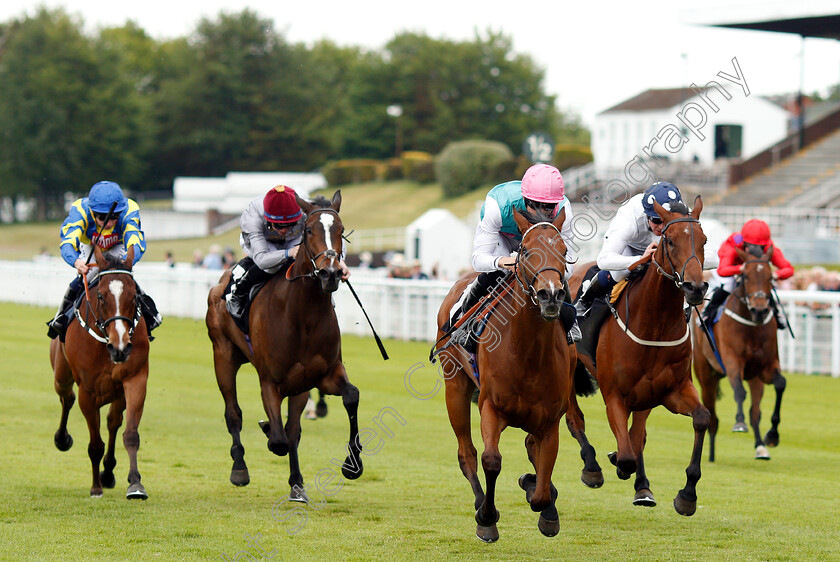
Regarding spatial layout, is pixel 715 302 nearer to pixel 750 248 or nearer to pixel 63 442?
pixel 750 248

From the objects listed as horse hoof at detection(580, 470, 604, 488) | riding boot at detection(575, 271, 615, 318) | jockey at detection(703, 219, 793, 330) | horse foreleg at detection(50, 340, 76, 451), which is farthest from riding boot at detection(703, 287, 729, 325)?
horse foreleg at detection(50, 340, 76, 451)

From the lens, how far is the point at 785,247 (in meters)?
21.3

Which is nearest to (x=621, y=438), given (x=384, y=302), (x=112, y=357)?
(x=112, y=357)

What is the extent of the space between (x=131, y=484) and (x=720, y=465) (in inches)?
188

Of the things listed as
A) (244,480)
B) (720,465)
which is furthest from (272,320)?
(720,465)

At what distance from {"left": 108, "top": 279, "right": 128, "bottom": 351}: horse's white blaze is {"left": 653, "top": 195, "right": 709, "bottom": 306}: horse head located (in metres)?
3.16

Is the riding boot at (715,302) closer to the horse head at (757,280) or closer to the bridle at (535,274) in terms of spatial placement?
the horse head at (757,280)

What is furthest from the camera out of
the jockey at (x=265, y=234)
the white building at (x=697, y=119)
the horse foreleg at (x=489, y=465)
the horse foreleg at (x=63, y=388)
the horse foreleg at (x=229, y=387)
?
the white building at (x=697, y=119)

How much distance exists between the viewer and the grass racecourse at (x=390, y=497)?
19.3ft

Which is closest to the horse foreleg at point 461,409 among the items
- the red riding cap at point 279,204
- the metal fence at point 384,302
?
the metal fence at point 384,302

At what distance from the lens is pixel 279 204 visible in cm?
734

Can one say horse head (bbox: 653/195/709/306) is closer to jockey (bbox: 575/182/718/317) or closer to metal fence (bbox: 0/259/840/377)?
jockey (bbox: 575/182/718/317)

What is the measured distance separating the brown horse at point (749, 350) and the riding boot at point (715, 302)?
0.09 metres

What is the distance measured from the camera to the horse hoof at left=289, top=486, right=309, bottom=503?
689cm
